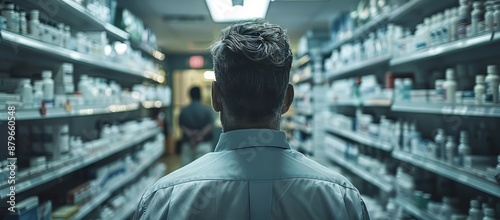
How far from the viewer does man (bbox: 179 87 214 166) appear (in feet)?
18.5

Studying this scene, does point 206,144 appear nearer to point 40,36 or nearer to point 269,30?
point 40,36

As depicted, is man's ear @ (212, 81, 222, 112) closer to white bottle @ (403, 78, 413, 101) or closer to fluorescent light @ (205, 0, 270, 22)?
fluorescent light @ (205, 0, 270, 22)

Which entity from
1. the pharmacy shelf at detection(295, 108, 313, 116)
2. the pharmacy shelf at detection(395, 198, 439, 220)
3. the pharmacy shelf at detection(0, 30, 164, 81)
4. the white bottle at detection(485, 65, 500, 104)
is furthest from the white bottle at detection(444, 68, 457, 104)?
the pharmacy shelf at detection(295, 108, 313, 116)

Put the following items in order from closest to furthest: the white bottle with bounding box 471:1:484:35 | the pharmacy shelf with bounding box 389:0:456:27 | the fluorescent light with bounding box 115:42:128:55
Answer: the white bottle with bounding box 471:1:484:35 < the pharmacy shelf with bounding box 389:0:456:27 < the fluorescent light with bounding box 115:42:128:55

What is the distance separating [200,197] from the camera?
3.28 ft

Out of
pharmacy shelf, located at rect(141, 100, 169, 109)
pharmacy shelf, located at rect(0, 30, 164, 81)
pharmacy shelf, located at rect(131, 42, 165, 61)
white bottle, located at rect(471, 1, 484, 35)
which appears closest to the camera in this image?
pharmacy shelf, located at rect(0, 30, 164, 81)

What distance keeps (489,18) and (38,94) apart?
2432 millimetres

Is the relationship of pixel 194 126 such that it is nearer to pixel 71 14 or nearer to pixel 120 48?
pixel 120 48

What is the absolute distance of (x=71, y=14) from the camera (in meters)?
2.71

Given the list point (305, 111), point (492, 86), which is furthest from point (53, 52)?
point (305, 111)

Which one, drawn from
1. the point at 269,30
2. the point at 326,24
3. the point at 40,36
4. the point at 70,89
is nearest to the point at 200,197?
the point at 269,30

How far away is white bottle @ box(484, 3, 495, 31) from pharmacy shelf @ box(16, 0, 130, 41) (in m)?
2.36

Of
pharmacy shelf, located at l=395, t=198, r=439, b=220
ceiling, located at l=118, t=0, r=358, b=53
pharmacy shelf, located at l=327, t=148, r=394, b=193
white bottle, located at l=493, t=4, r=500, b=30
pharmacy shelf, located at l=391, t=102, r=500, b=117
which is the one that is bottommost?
pharmacy shelf, located at l=395, t=198, r=439, b=220

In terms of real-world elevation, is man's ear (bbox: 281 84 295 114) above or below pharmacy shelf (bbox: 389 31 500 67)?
below
